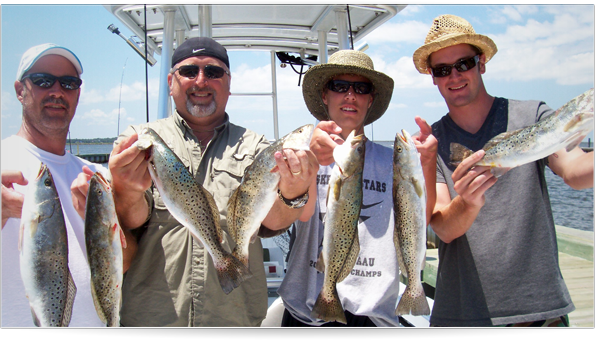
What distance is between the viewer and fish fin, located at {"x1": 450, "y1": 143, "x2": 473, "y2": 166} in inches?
97.5

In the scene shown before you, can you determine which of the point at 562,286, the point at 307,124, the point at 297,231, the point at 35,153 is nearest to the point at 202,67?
the point at 307,124

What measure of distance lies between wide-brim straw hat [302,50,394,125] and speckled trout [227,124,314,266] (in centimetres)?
89

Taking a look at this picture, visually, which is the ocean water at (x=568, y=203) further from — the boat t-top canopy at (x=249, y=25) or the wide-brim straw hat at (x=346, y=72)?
the boat t-top canopy at (x=249, y=25)

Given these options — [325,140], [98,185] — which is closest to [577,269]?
[325,140]

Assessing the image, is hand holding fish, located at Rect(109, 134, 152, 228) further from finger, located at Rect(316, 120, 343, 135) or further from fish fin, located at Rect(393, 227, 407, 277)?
fish fin, located at Rect(393, 227, 407, 277)

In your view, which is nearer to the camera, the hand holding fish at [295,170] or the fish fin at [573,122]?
the fish fin at [573,122]

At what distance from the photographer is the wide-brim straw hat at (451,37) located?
8.61 feet

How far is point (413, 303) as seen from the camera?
244 centimetres

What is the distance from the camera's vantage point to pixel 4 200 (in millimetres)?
2211

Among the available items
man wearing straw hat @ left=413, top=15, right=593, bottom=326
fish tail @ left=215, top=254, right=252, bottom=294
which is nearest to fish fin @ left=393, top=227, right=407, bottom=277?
man wearing straw hat @ left=413, top=15, right=593, bottom=326

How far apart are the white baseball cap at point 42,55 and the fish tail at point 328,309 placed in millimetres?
2428

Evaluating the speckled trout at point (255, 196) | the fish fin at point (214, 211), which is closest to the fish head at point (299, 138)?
the speckled trout at point (255, 196)

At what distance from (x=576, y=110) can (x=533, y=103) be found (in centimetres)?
66
